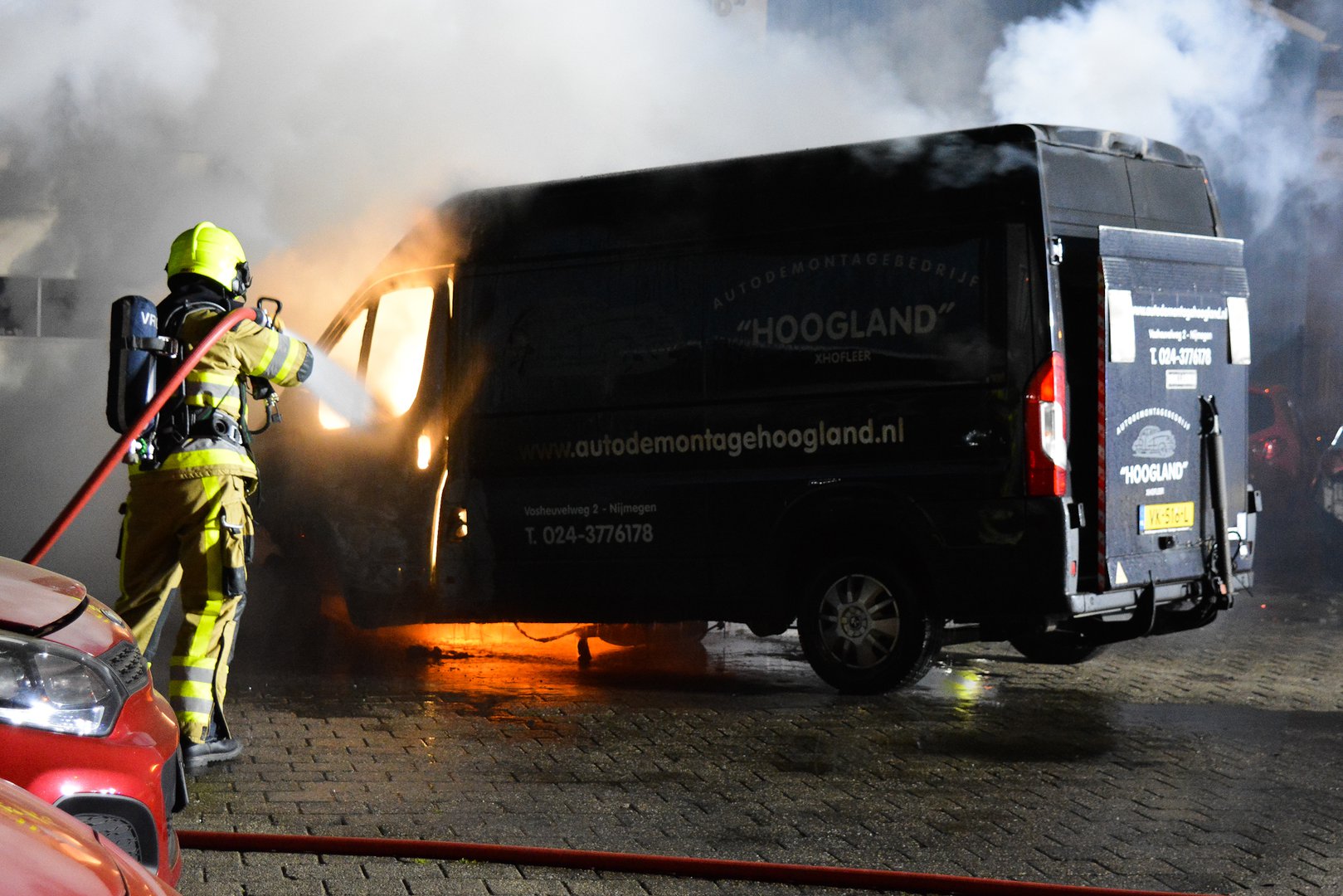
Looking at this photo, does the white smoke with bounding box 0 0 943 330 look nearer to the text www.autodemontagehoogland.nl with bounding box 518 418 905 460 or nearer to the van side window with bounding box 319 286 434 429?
the van side window with bounding box 319 286 434 429

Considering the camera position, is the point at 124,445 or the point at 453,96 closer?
the point at 124,445

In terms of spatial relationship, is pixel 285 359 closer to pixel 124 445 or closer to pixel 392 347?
pixel 124 445

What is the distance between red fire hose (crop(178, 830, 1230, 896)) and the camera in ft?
13.6

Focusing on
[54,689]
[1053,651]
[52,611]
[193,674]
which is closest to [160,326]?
[193,674]

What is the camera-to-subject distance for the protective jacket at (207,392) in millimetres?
5871

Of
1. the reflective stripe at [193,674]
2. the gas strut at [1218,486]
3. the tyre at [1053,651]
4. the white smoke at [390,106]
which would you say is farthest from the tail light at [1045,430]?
the white smoke at [390,106]

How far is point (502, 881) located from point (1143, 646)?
235 inches

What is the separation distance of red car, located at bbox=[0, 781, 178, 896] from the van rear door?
5.32m

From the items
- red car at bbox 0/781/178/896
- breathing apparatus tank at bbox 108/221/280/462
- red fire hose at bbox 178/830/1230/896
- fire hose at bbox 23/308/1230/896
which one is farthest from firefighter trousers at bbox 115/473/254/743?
red car at bbox 0/781/178/896

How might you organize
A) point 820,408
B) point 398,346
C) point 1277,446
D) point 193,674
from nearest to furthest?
→ point 193,674 < point 820,408 < point 398,346 < point 1277,446

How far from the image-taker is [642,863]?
173 inches

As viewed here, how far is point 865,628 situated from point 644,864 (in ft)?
10.8

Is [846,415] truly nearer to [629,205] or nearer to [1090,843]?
[629,205]

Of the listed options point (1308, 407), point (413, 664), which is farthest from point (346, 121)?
point (1308, 407)
